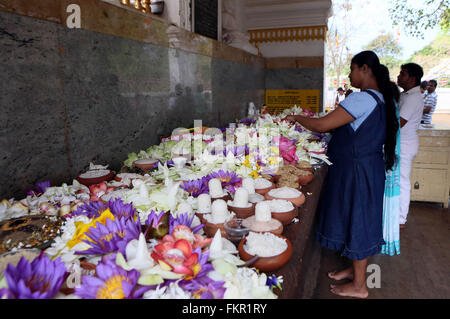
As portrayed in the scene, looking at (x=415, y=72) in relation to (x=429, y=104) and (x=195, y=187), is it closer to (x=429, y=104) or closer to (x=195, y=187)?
(x=195, y=187)

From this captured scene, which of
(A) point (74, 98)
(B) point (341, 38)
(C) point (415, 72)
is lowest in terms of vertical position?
(A) point (74, 98)

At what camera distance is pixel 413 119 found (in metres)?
3.51

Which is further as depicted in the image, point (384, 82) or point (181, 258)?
point (384, 82)

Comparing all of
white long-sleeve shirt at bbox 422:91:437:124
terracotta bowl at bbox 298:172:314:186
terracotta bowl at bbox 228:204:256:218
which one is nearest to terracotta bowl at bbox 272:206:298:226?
terracotta bowl at bbox 228:204:256:218

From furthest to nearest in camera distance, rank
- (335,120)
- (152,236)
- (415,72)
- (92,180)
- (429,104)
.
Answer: (429,104)
(415,72)
(335,120)
(92,180)
(152,236)

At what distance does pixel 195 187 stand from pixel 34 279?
922mm

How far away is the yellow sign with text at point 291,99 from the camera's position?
5.86 m

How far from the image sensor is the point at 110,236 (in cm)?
99

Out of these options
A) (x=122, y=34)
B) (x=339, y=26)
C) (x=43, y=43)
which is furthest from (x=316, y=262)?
(x=339, y=26)

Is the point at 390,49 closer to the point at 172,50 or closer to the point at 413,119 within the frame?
the point at 413,119

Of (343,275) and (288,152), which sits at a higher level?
(288,152)

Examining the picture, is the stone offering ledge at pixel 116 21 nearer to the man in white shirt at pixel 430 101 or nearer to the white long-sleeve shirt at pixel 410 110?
the white long-sleeve shirt at pixel 410 110

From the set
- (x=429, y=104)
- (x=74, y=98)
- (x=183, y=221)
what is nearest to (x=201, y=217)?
(x=183, y=221)

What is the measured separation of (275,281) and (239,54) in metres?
4.09
